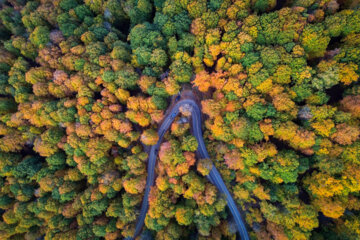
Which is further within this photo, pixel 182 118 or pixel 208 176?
pixel 208 176

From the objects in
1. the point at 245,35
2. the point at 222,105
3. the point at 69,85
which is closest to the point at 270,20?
the point at 245,35

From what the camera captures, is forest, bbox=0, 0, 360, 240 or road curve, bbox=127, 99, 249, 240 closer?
forest, bbox=0, 0, 360, 240

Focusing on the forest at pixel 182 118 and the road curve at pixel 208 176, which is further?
the road curve at pixel 208 176

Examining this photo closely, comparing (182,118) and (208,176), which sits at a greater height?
(182,118)
